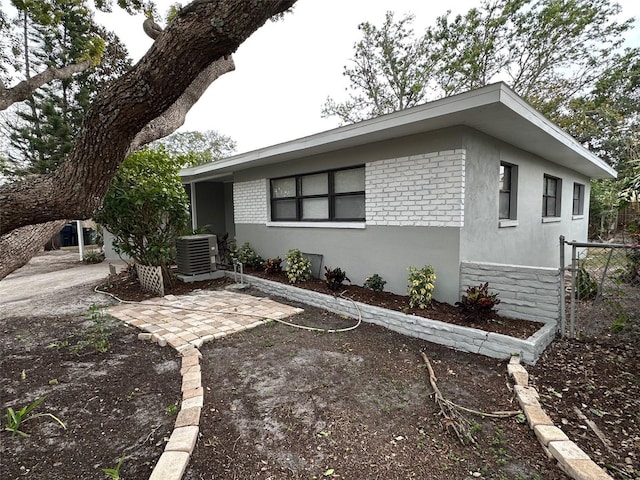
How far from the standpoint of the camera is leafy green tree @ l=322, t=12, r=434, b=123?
50.4 feet

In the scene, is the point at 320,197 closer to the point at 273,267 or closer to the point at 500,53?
the point at 273,267

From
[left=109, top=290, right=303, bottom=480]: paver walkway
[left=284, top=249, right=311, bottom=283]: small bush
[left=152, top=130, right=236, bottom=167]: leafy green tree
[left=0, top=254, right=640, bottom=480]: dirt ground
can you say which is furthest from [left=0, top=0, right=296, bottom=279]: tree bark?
[left=152, top=130, right=236, bottom=167]: leafy green tree

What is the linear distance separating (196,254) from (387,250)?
14.3 feet

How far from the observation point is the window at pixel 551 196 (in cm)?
706

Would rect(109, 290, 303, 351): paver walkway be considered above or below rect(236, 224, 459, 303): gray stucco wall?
below

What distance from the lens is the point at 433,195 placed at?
13.8 ft

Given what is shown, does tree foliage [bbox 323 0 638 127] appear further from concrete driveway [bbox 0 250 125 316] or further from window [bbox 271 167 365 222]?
concrete driveway [bbox 0 250 125 316]

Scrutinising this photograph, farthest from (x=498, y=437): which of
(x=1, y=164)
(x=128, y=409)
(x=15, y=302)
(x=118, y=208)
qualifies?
(x=1, y=164)

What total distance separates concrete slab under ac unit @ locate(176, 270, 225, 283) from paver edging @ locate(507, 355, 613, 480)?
20.0ft

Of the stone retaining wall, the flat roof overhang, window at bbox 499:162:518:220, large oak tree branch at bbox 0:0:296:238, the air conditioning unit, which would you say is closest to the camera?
large oak tree branch at bbox 0:0:296:238

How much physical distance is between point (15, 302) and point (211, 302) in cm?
389

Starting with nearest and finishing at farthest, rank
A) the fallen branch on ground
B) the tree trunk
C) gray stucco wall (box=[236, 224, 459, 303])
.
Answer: the fallen branch on ground < the tree trunk < gray stucco wall (box=[236, 224, 459, 303])

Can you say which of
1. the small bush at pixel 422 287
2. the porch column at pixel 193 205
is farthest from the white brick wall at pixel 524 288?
the porch column at pixel 193 205

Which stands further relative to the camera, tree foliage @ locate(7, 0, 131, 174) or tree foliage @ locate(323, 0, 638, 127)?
tree foliage @ locate(323, 0, 638, 127)
